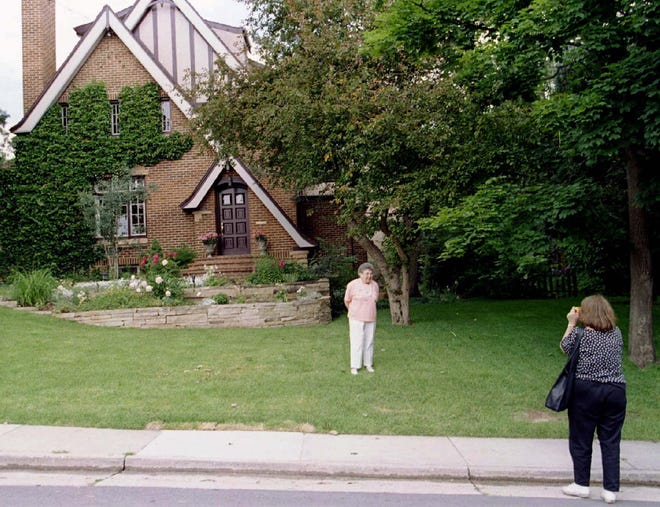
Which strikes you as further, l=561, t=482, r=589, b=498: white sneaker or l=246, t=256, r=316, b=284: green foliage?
l=246, t=256, r=316, b=284: green foliage

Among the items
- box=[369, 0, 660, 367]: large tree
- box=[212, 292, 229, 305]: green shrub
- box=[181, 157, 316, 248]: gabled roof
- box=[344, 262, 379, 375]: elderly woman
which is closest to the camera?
box=[369, 0, 660, 367]: large tree

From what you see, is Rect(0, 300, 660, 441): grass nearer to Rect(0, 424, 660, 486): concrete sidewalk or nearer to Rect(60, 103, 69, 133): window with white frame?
Rect(0, 424, 660, 486): concrete sidewalk

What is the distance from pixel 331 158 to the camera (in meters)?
12.3

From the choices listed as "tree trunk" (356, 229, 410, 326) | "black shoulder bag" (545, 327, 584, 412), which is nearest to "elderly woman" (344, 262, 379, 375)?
"black shoulder bag" (545, 327, 584, 412)

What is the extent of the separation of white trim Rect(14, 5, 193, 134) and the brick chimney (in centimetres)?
129

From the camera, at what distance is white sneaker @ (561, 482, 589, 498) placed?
5.00 meters

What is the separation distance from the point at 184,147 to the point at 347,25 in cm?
995

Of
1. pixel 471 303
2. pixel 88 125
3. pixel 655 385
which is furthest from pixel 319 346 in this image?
pixel 88 125

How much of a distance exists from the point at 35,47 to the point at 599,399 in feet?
72.9

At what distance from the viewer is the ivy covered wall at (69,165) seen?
66.3 feet

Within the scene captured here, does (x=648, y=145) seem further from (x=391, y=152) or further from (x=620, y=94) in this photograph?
(x=391, y=152)

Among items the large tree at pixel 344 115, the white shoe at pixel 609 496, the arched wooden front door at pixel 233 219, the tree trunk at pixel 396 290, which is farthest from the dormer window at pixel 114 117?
the white shoe at pixel 609 496

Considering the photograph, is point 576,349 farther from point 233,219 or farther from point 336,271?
point 233,219

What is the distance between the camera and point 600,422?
16.1 feet
